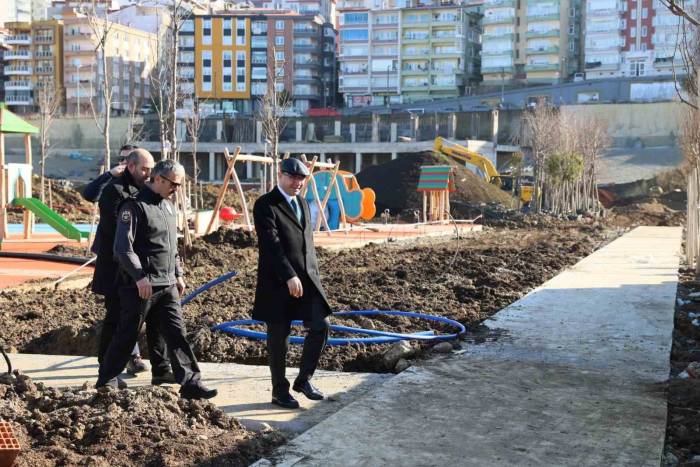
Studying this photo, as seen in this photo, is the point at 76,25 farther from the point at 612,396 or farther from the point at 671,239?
the point at 612,396

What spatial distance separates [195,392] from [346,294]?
556cm

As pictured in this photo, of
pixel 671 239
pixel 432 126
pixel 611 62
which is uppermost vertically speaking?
pixel 611 62

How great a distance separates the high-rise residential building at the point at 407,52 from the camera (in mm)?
104875

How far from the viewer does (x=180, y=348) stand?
5.69 m

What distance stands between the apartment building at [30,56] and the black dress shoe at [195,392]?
105678 millimetres

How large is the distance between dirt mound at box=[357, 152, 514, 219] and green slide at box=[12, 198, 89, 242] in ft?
70.7

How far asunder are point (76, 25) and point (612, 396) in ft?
348

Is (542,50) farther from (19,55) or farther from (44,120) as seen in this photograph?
(44,120)

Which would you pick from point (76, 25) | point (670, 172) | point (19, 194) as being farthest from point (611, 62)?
point (19, 194)

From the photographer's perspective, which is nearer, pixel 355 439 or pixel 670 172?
pixel 355 439

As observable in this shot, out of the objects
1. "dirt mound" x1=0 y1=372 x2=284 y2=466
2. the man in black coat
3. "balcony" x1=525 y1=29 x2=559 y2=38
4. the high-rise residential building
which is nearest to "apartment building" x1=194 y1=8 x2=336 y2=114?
the high-rise residential building

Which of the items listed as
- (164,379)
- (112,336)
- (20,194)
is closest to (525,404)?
(164,379)

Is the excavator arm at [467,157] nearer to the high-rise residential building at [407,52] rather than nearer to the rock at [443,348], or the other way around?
the rock at [443,348]

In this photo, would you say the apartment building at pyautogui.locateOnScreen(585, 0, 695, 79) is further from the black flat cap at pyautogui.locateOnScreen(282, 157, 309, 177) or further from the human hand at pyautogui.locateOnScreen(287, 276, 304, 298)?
the human hand at pyautogui.locateOnScreen(287, 276, 304, 298)
